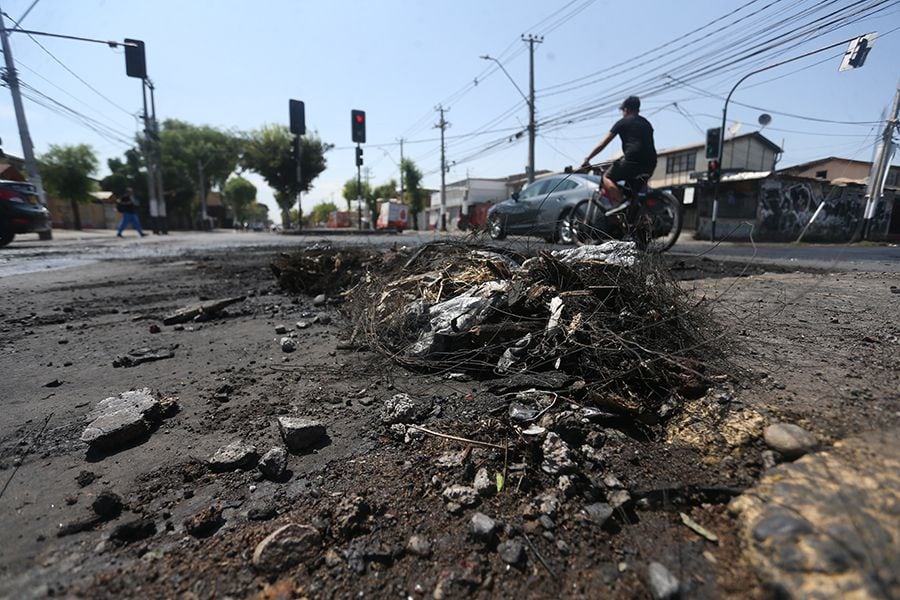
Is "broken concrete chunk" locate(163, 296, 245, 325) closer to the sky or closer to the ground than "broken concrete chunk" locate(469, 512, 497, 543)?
closer to the sky

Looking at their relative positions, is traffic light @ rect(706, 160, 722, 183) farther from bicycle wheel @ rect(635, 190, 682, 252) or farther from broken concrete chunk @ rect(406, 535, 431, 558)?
broken concrete chunk @ rect(406, 535, 431, 558)

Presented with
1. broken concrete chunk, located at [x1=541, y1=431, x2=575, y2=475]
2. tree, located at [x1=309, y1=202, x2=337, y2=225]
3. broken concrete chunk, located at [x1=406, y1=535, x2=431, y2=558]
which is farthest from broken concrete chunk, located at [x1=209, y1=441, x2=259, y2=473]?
tree, located at [x1=309, y1=202, x2=337, y2=225]

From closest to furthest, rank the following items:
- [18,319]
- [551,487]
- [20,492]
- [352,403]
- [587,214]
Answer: [551,487]
[20,492]
[352,403]
[18,319]
[587,214]

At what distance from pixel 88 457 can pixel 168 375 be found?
2.74ft

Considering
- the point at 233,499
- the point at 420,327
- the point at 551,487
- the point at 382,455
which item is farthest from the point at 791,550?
the point at 420,327

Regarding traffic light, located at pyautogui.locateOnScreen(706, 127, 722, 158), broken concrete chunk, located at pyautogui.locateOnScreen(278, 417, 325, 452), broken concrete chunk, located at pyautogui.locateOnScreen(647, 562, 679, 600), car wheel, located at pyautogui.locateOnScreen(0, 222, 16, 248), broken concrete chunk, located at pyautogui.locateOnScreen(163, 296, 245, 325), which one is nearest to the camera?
broken concrete chunk, located at pyautogui.locateOnScreen(647, 562, 679, 600)

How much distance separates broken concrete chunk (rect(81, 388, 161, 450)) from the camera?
171 cm

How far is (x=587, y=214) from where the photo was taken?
577 centimetres

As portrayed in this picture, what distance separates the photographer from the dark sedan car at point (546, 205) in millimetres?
6371

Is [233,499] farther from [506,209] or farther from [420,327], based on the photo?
[506,209]

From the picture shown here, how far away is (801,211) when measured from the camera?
21469 millimetres

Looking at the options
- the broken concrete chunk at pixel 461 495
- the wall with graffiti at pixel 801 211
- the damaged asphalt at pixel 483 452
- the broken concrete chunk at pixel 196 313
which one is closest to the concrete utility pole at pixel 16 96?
the broken concrete chunk at pixel 196 313

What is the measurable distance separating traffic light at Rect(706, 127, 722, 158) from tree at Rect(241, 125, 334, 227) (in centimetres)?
2672

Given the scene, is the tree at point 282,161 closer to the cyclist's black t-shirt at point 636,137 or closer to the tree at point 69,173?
the tree at point 69,173
